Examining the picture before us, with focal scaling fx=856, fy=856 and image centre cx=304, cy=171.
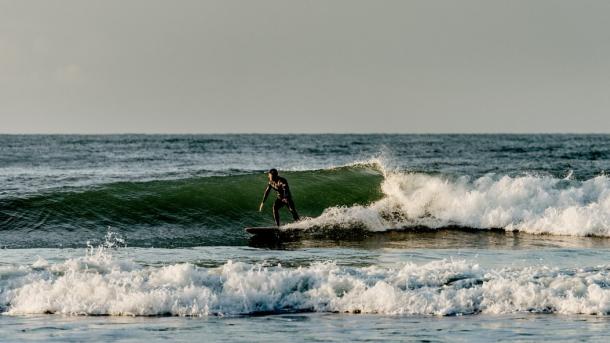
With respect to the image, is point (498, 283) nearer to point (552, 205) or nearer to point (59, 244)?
point (59, 244)

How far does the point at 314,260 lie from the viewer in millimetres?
16719

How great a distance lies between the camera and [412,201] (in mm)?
25781

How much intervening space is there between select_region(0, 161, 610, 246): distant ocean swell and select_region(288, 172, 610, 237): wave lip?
1.1 inches

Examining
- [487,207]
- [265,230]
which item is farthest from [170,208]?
[487,207]

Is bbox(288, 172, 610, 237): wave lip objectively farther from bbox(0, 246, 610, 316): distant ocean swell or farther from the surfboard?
bbox(0, 246, 610, 316): distant ocean swell

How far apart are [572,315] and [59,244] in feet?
39.6

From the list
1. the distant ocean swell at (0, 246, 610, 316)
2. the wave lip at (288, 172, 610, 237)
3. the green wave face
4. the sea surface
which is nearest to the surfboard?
the sea surface

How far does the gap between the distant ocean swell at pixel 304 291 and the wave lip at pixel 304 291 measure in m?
0.02

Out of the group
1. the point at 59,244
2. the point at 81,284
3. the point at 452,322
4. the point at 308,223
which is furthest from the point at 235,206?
the point at 452,322

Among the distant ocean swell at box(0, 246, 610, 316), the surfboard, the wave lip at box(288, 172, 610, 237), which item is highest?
the wave lip at box(288, 172, 610, 237)

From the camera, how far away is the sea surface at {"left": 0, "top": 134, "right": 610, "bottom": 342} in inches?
459

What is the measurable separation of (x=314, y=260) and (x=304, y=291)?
11.2ft

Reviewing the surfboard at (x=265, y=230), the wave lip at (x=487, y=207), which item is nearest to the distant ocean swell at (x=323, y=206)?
the wave lip at (x=487, y=207)

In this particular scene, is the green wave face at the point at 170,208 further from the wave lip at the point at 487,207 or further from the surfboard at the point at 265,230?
the wave lip at the point at 487,207
